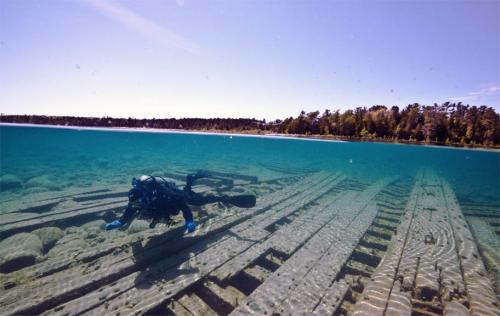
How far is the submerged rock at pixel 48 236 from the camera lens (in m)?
6.01

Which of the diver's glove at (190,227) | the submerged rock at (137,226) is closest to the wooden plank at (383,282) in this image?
the diver's glove at (190,227)

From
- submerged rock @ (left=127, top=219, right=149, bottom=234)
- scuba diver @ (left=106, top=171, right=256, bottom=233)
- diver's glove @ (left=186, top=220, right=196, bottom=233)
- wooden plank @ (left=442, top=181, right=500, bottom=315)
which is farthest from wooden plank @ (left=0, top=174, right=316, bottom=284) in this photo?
wooden plank @ (left=442, top=181, right=500, bottom=315)

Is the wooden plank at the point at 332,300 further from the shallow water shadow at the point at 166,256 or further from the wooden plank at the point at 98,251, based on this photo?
the wooden plank at the point at 98,251

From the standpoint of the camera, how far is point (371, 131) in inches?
1845

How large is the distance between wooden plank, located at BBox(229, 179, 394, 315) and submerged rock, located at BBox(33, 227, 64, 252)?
5.49 metres

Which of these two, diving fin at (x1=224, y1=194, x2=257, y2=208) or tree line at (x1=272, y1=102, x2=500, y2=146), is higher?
tree line at (x1=272, y1=102, x2=500, y2=146)

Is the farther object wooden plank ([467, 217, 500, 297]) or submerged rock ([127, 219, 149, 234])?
submerged rock ([127, 219, 149, 234])

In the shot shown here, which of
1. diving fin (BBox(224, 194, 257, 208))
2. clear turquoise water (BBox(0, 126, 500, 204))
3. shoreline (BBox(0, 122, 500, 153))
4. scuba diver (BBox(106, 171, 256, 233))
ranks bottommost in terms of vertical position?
clear turquoise water (BBox(0, 126, 500, 204))

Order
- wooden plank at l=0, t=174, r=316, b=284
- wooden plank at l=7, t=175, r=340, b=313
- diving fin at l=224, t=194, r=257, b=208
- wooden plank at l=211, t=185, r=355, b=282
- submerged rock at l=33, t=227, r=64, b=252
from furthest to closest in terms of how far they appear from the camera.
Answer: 1. diving fin at l=224, t=194, r=257, b=208
2. submerged rock at l=33, t=227, r=64, b=252
3. wooden plank at l=211, t=185, r=355, b=282
4. wooden plank at l=0, t=174, r=316, b=284
5. wooden plank at l=7, t=175, r=340, b=313

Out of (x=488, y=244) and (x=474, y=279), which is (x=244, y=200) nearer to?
(x=474, y=279)

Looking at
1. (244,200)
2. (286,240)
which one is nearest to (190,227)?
(286,240)

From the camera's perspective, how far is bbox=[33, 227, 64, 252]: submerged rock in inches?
237

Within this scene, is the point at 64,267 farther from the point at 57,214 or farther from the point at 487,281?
the point at 487,281

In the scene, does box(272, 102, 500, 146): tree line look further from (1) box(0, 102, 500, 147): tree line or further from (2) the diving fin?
(2) the diving fin
